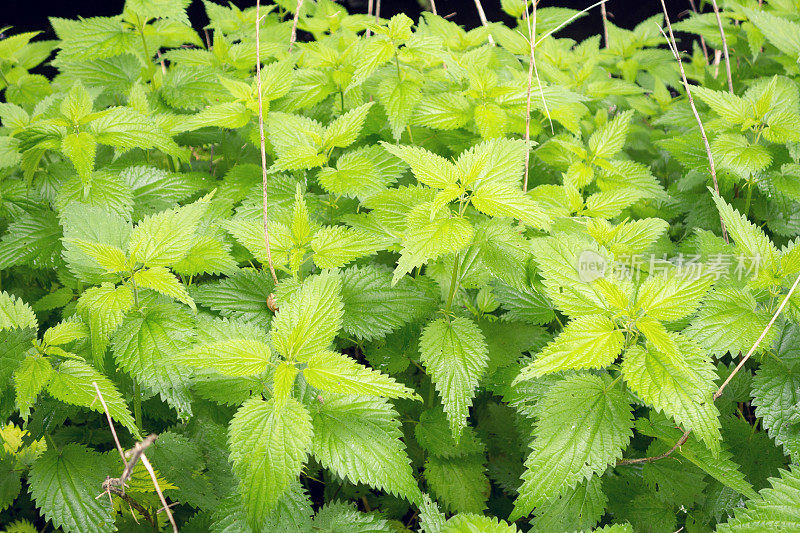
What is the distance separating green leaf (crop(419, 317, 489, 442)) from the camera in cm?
124

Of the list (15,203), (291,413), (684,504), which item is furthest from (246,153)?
(684,504)

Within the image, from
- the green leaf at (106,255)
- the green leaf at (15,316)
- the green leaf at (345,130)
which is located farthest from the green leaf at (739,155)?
the green leaf at (15,316)

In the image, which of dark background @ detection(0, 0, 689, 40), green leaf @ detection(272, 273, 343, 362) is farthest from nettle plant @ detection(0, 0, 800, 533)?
dark background @ detection(0, 0, 689, 40)

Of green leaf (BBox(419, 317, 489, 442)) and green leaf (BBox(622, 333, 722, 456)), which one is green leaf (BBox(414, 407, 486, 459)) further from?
green leaf (BBox(622, 333, 722, 456))

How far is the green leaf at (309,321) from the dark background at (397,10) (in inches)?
121

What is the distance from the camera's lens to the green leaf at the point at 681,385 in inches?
41.4

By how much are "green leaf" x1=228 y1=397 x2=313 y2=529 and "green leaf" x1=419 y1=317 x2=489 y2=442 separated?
31 cm

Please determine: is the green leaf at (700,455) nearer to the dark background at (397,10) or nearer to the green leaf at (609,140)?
the green leaf at (609,140)

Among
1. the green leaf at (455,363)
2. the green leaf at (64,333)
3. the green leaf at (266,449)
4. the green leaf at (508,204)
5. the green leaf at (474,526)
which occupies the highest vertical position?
the green leaf at (508,204)

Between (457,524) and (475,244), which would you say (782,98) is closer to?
(475,244)

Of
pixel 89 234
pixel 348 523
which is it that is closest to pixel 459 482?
pixel 348 523

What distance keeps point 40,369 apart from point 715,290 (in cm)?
148

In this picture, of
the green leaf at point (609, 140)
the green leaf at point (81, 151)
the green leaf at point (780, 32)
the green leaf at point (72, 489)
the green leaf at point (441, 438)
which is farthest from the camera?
the green leaf at point (780, 32)

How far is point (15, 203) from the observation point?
1.75m
